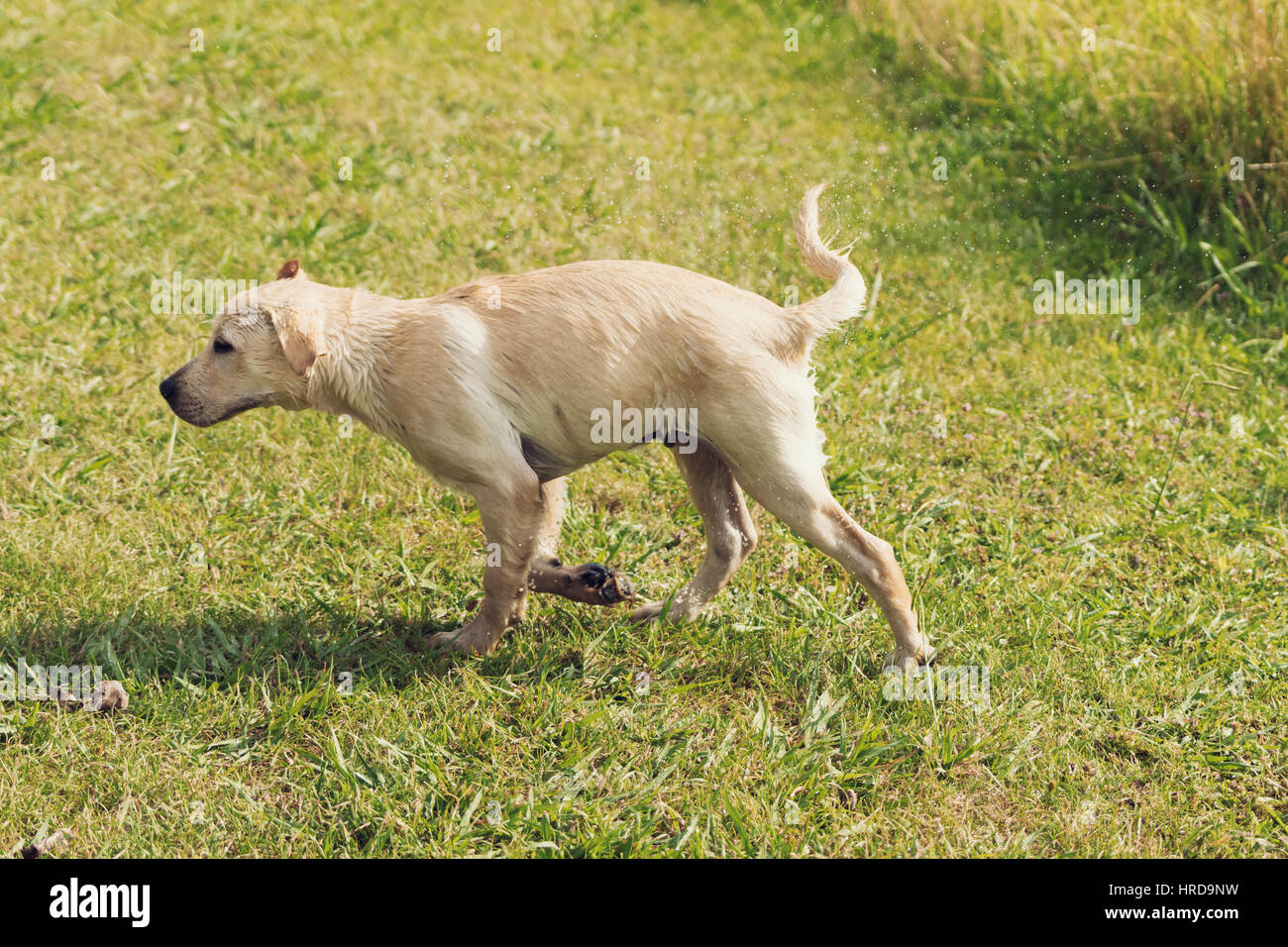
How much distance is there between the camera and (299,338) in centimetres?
412

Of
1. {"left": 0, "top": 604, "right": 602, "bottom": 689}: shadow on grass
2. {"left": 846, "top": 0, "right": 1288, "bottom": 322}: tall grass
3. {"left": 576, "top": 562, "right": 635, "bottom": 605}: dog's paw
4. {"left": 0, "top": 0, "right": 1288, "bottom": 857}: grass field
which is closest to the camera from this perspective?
{"left": 0, "top": 0, "right": 1288, "bottom": 857}: grass field

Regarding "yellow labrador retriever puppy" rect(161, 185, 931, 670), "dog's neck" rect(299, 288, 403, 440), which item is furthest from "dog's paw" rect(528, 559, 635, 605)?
"dog's neck" rect(299, 288, 403, 440)

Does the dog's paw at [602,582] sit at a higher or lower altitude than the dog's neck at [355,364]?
lower

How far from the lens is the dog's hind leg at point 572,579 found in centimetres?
464

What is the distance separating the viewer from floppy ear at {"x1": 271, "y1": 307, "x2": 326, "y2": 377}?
13.5 ft

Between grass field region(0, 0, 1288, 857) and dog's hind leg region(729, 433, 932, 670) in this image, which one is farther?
dog's hind leg region(729, 433, 932, 670)

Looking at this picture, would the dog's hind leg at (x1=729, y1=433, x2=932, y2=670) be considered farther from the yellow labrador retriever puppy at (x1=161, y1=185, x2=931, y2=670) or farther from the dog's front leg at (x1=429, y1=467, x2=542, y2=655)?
the dog's front leg at (x1=429, y1=467, x2=542, y2=655)

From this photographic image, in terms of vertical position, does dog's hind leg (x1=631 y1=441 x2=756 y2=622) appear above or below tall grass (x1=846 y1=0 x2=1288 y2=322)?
below

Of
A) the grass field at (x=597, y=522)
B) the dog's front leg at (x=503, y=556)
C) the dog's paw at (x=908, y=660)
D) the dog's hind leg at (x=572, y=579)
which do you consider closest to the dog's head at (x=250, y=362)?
the dog's front leg at (x=503, y=556)

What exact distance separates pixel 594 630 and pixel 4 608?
228 centimetres

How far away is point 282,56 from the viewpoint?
9.31 meters

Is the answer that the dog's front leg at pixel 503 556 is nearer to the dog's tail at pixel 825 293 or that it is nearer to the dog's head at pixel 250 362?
the dog's head at pixel 250 362

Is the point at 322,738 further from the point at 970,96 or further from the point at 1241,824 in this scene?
the point at 970,96

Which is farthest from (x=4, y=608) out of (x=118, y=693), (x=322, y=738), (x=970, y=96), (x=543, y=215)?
(x=970, y=96)
